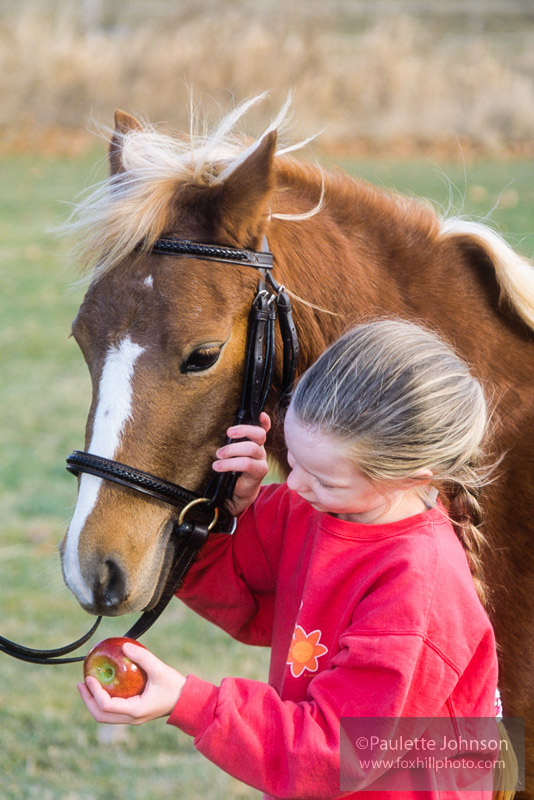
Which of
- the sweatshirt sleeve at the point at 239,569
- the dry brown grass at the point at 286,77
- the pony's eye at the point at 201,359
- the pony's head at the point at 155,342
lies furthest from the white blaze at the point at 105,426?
the dry brown grass at the point at 286,77

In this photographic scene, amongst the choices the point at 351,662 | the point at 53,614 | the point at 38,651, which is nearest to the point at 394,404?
the point at 351,662

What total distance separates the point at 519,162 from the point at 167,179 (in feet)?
43.1

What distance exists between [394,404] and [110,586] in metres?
0.72

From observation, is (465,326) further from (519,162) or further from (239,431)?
(519,162)

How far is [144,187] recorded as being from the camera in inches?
82.0

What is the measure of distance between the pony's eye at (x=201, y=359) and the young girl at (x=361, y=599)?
276 mm

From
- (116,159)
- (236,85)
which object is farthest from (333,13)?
(116,159)

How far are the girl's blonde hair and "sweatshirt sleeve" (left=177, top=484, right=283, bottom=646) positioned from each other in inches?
17.5

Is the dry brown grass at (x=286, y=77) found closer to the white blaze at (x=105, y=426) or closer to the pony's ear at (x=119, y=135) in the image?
the pony's ear at (x=119, y=135)

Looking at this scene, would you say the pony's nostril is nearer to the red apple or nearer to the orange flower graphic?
the red apple

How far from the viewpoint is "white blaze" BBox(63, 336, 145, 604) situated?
1.85 meters

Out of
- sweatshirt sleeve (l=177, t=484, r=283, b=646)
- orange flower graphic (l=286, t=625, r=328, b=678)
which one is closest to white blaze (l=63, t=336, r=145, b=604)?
sweatshirt sleeve (l=177, t=484, r=283, b=646)

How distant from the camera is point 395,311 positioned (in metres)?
2.25

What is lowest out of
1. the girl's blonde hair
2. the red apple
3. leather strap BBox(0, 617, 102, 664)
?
leather strap BBox(0, 617, 102, 664)
